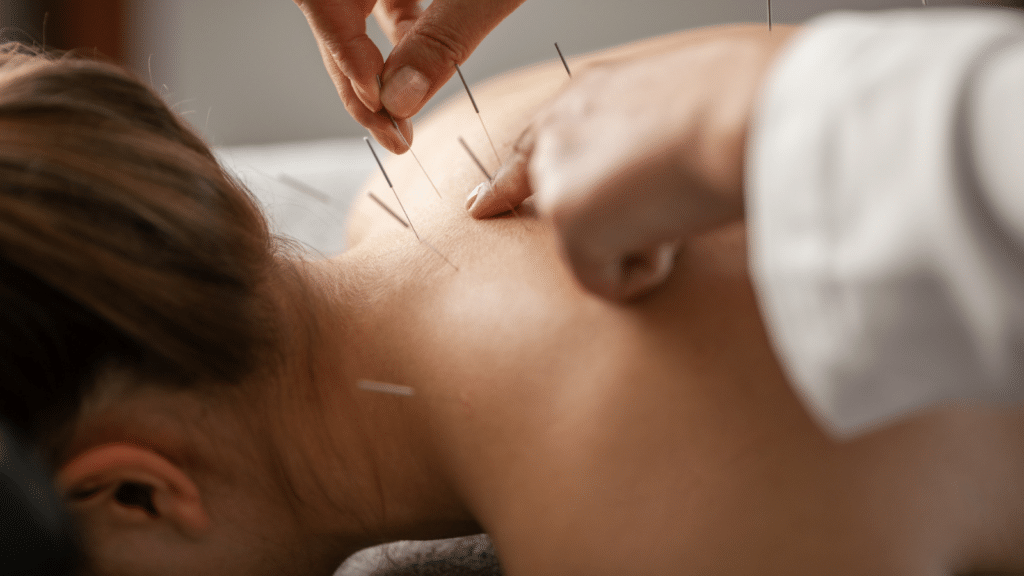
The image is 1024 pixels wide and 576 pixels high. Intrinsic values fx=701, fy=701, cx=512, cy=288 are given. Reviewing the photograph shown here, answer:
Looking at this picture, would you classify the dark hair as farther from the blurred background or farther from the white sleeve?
the blurred background

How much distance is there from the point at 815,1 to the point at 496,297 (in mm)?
1713

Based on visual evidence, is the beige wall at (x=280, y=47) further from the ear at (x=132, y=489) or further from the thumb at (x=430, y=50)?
the ear at (x=132, y=489)

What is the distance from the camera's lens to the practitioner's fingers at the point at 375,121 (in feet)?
3.35

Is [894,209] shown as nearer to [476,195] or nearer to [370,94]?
[476,195]

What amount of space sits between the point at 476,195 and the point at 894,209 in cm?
51

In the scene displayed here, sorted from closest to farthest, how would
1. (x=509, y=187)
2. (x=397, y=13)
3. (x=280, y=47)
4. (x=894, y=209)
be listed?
(x=894, y=209), (x=509, y=187), (x=397, y=13), (x=280, y=47)

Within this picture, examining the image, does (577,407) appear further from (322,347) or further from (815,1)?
(815,1)

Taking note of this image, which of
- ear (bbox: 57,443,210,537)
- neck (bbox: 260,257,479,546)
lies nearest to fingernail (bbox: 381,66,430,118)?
neck (bbox: 260,257,479,546)

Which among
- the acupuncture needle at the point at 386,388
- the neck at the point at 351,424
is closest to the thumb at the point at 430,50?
the neck at the point at 351,424

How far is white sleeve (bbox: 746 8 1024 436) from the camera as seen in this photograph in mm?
401

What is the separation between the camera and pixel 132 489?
2.63 feet

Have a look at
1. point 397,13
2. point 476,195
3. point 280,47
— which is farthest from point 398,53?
point 280,47

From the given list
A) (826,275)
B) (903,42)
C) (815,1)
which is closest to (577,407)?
(826,275)

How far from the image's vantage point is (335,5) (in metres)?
1.02
